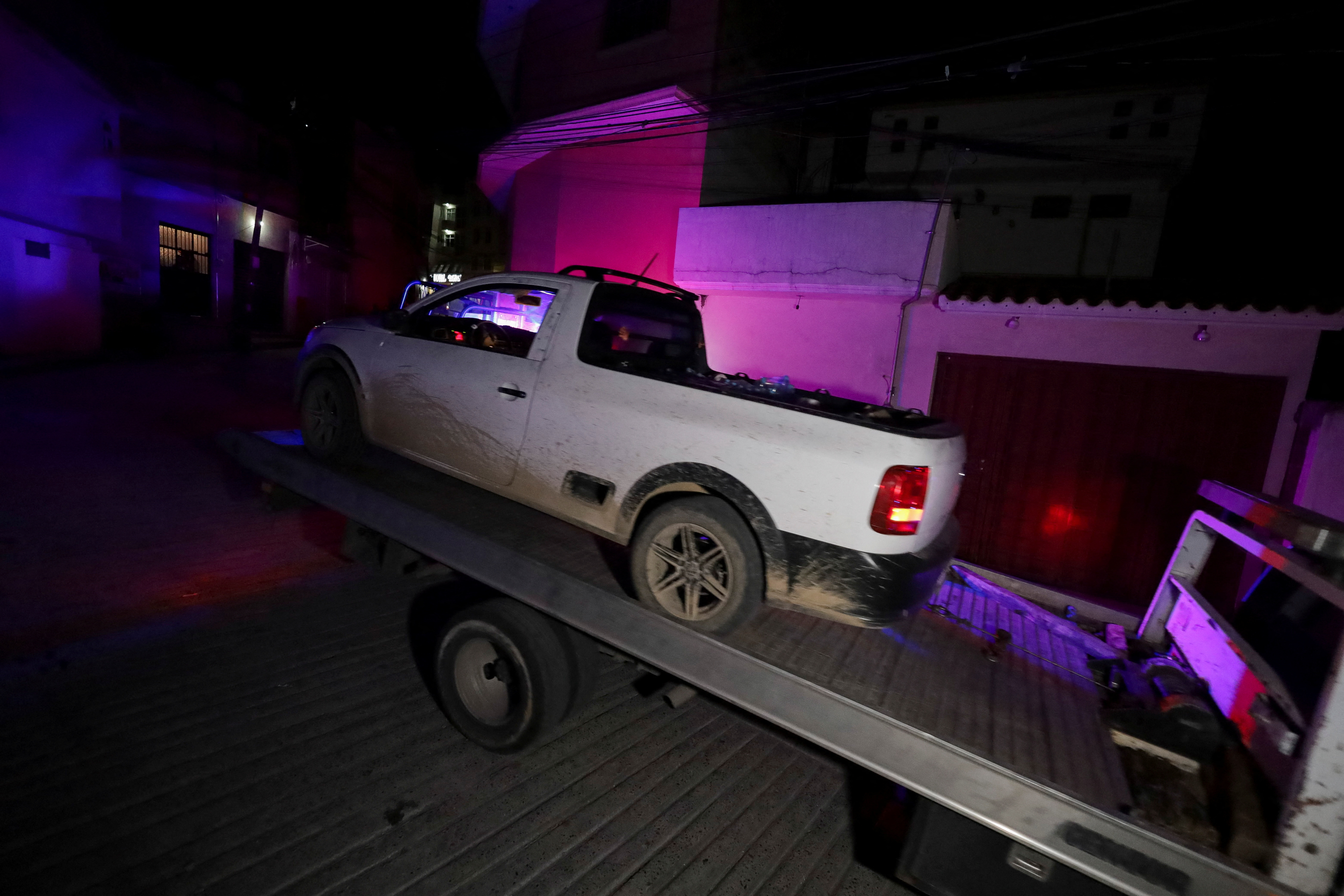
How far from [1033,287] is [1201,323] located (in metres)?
1.72

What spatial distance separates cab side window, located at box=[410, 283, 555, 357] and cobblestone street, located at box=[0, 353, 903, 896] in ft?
6.94

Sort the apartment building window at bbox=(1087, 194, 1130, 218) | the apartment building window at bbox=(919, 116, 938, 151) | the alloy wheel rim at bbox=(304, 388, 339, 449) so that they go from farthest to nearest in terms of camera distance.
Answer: the apartment building window at bbox=(919, 116, 938, 151) → the apartment building window at bbox=(1087, 194, 1130, 218) → the alloy wheel rim at bbox=(304, 388, 339, 449)

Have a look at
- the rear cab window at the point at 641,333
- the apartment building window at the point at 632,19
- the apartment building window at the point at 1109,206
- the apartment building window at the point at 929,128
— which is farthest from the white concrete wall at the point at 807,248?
the apartment building window at the point at 1109,206

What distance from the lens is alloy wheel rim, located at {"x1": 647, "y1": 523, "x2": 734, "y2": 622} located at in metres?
2.93

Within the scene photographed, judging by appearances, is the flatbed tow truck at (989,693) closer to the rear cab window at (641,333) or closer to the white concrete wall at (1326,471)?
the rear cab window at (641,333)

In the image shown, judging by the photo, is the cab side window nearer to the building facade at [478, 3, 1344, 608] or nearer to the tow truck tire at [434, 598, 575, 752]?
the tow truck tire at [434, 598, 575, 752]

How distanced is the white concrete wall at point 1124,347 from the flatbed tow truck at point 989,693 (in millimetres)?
4392

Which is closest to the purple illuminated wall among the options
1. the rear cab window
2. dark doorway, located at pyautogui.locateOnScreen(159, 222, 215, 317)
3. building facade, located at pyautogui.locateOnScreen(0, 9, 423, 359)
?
building facade, located at pyautogui.locateOnScreen(0, 9, 423, 359)

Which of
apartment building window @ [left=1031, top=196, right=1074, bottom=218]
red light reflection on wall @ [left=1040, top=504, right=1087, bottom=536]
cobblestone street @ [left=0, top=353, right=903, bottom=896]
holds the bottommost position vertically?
cobblestone street @ [left=0, top=353, right=903, bottom=896]

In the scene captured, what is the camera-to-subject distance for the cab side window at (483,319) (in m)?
4.12

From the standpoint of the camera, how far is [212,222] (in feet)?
68.6

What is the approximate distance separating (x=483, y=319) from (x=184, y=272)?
21.7 metres

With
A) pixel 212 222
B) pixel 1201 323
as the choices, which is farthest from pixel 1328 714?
pixel 212 222

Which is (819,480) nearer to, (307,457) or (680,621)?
(680,621)
